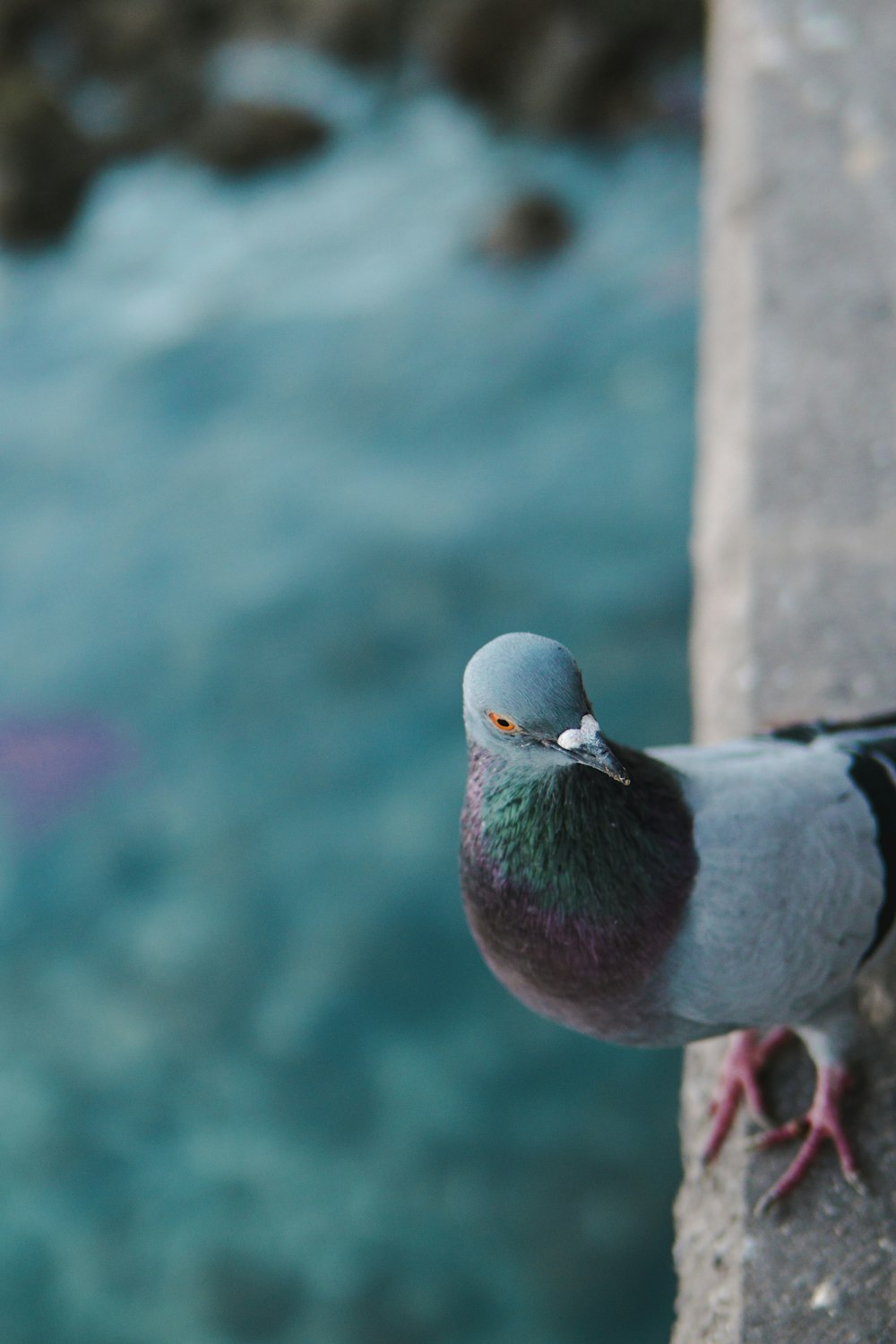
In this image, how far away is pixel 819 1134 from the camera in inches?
105

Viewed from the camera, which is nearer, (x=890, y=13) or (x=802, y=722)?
(x=802, y=722)

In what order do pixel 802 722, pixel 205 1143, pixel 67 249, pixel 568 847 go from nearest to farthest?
pixel 568 847 → pixel 802 722 → pixel 205 1143 → pixel 67 249

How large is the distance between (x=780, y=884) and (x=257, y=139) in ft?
28.2

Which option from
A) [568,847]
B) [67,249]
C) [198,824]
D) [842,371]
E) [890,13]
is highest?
[890,13]

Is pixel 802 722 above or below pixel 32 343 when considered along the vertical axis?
below

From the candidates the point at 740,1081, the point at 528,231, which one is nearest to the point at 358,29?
the point at 528,231

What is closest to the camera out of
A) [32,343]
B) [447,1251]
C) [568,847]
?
[568,847]

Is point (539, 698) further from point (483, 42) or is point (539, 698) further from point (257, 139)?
point (483, 42)

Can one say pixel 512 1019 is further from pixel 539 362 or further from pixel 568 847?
pixel 539 362

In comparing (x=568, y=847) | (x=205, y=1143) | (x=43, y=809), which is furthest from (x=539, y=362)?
(x=568, y=847)

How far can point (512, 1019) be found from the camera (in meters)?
5.06

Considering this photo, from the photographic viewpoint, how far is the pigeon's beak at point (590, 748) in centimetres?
211

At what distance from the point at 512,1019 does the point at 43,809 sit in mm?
2232

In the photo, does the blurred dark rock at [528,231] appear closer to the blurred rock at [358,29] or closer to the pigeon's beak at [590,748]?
the blurred rock at [358,29]
